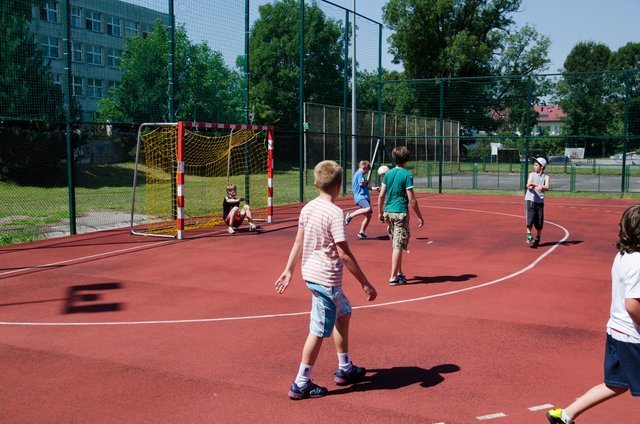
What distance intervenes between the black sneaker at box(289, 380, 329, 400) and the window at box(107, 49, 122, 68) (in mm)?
16852

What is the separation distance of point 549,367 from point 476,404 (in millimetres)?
1255

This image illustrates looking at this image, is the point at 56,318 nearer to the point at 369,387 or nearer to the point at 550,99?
the point at 369,387

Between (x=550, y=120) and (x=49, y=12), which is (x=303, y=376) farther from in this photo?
(x=550, y=120)

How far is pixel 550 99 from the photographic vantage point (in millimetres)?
38562

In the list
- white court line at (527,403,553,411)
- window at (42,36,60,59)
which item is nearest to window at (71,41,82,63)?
window at (42,36,60,59)

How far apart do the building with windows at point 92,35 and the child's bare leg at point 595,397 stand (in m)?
14.1

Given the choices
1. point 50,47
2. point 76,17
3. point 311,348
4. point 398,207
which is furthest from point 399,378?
point 50,47

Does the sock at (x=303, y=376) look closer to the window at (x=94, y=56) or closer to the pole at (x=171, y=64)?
the pole at (x=171, y=64)

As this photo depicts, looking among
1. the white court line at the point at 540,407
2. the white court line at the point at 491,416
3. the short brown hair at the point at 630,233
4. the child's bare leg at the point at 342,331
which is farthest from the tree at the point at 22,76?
the short brown hair at the point at 630,233

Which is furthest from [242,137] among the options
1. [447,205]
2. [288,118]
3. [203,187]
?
[288,118]

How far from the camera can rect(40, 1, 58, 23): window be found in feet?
65.3

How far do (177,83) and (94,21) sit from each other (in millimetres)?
3179

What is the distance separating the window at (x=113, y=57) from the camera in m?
19.4

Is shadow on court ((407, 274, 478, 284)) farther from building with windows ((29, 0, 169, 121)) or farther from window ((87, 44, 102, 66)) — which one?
window ((87, 44, 102, 66))
